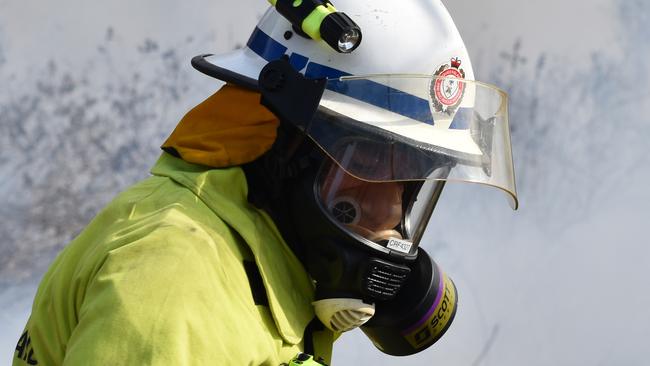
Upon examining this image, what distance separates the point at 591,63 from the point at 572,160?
1.50 ft

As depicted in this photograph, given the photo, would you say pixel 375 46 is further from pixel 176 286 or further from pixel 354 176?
pixel 176 286

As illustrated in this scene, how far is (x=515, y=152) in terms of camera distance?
5.09 meters

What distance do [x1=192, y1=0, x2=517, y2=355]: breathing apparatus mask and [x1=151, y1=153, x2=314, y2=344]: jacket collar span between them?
4 cm

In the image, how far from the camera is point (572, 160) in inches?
198

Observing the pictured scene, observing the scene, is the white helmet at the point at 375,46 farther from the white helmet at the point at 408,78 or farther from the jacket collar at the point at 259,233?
the jacket collar at the point at 259,233

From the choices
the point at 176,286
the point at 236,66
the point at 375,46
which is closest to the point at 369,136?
the point at 375,46

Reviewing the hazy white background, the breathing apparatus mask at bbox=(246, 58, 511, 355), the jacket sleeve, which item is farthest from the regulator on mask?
the hazy white background

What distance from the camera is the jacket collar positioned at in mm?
2041

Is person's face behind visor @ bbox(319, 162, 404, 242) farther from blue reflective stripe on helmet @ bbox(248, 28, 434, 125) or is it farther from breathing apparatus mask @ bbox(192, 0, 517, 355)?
blue reflective stripe on helmet @ bbox(248, 28, 434, 125)

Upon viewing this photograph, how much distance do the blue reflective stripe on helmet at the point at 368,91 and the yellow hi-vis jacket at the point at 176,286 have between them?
27 cm

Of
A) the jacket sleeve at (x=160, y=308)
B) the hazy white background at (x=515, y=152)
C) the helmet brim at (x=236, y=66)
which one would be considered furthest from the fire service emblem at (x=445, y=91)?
the hazy white background at (x=515, y=152)

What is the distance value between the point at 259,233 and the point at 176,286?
34 centimetres

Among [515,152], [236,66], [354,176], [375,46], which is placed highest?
[375,46]

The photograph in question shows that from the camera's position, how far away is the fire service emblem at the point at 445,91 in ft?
7.34
